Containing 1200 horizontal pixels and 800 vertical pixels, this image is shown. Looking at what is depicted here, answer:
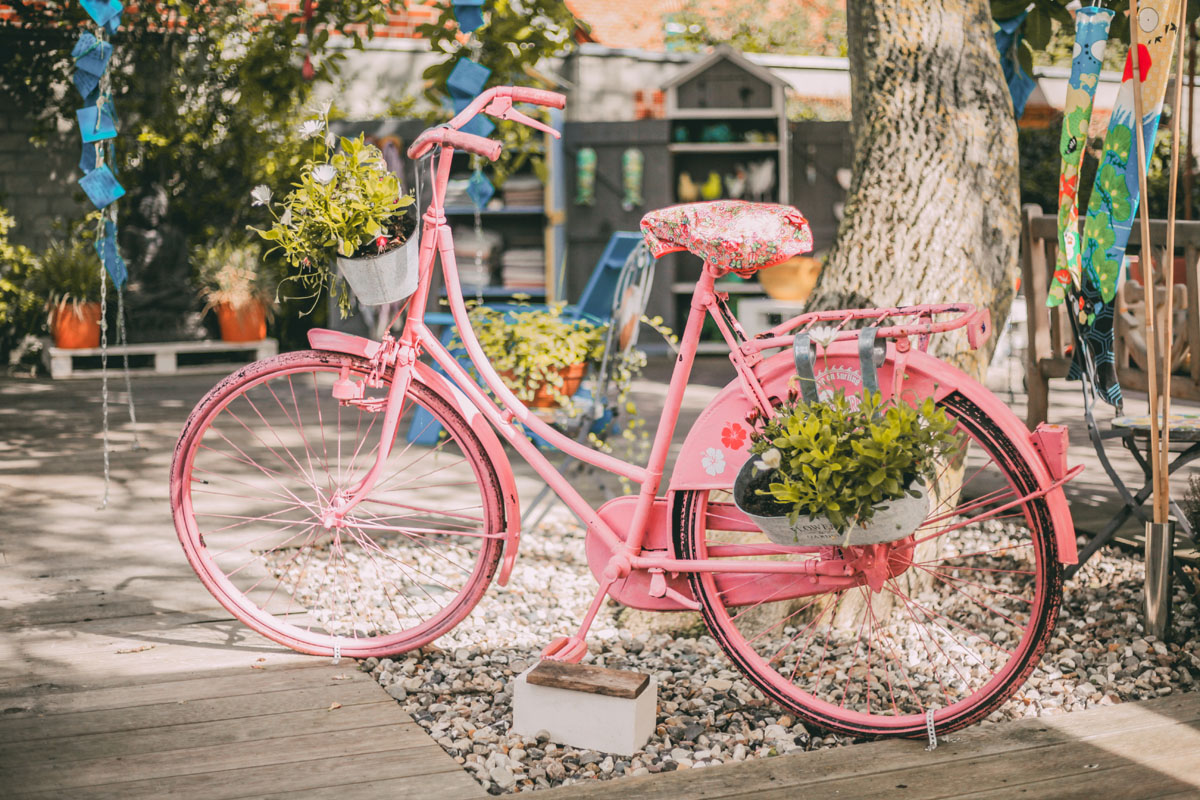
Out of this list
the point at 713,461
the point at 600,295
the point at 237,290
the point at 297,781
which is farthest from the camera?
the point at 237,290

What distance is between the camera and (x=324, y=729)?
233 cm

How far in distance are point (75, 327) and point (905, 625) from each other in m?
6.78

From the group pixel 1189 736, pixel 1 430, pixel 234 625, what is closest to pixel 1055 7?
pixel 1189 736

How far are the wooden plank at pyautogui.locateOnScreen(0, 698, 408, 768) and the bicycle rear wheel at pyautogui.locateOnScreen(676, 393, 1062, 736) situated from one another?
706 mm

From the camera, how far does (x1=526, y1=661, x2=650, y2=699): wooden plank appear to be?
2270 millimetres

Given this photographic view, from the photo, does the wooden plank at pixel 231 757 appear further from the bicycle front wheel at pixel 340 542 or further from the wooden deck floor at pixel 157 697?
the bicycle front wheel at pixel 340 542

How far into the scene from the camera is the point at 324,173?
2488 millimetres

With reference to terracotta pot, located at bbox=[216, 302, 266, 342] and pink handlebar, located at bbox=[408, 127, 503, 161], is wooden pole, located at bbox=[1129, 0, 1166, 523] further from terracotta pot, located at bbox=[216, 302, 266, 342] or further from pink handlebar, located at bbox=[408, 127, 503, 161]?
terracotta pot, located at bbox=[216, 302, 266, 342]

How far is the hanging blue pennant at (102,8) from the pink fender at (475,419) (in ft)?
5.70

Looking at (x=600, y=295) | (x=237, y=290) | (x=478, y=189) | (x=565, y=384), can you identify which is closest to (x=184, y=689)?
(x=565, y=384)

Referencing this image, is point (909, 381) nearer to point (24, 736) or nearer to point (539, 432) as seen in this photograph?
point (539, 432)

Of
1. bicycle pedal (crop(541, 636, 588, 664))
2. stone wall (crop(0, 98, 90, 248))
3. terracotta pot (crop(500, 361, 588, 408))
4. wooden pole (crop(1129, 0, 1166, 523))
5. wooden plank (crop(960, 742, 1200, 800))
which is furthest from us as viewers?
stone wall (crop(0, 98, 90, 248))

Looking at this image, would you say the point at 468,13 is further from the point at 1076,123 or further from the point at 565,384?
the point at 1076,123

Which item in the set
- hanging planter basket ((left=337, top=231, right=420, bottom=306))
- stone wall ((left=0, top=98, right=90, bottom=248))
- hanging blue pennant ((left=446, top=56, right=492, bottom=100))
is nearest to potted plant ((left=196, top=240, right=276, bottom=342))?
stone wall ((left=0, top=98, right=90, bottom=248))
